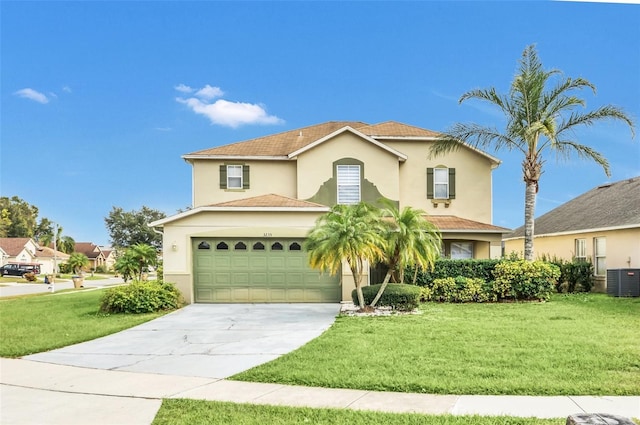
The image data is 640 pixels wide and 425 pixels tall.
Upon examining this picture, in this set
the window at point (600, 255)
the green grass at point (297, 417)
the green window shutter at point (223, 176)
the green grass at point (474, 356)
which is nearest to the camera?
the green grass at point (297, 417)

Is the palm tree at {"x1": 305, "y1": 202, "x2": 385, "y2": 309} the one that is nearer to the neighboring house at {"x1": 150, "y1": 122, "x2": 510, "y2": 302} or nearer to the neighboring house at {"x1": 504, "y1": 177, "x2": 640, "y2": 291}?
the neighboring house at {"x1": 150, "y1": 122, "x2": 510, "y2": 302}

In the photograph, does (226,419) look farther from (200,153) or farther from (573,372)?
(200,153)

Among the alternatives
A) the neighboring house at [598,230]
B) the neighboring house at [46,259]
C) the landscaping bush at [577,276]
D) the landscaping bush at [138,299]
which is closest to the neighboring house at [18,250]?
the neighboring house at [46,259]

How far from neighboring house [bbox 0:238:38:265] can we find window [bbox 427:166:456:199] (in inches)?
2230

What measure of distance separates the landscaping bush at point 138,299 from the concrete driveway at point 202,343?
0.89m

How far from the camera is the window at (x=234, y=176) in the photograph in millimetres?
19719

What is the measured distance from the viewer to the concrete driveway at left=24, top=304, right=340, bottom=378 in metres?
7.77

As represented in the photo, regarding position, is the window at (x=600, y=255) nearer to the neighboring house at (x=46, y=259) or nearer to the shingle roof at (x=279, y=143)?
the shingle roof at (x=279, y=143)

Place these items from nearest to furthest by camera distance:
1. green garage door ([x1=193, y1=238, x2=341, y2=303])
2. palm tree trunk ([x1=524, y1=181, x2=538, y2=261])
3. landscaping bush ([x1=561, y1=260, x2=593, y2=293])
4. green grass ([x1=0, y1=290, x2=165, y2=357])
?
green grass ([x1=0, y1=290, x2=165, y2=357]), green garage door ([x1=193, y1=238, x2=341, y2=303]), palm tree trunk ([x1=524, y1=181, x2=538, y2=261]), landscaping bush ([x1=561, y1=260, x2=593, y2=293])

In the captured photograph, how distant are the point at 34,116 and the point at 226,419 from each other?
6.18 metres

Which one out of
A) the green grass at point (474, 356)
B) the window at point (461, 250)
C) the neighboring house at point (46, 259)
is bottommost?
the neighboring house at point (46, 259)

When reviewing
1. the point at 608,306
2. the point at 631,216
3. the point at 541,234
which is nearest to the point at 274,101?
the point at 608,306

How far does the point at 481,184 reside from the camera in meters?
20.3

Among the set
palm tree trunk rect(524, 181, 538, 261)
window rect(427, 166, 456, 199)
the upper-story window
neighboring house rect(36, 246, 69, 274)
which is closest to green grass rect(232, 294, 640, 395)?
palm tree trunk rect(524, 181, 538, 261)
